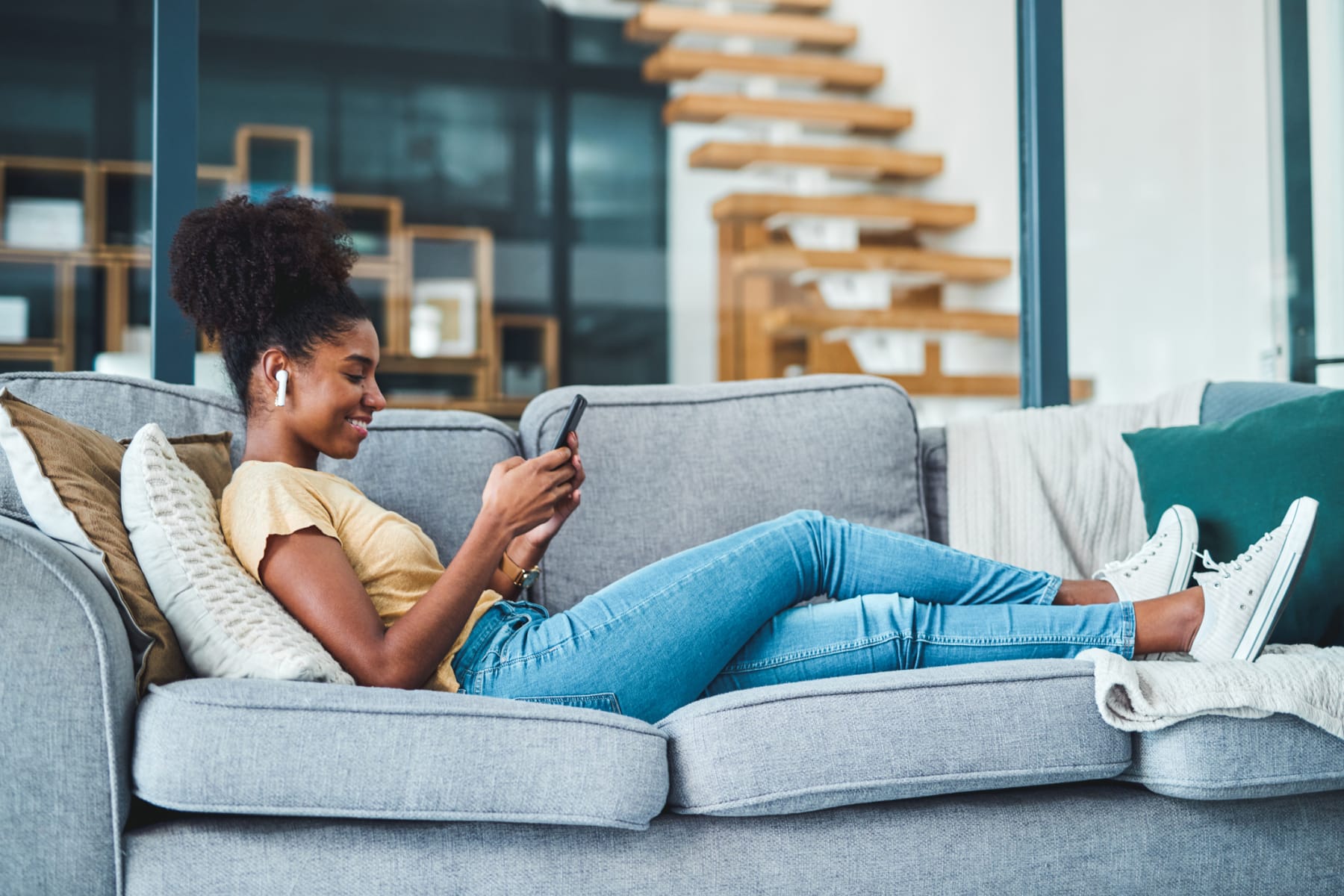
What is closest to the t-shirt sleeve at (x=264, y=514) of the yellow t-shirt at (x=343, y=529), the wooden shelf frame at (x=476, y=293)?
the yellow t-shirt at (x=343, y=529)

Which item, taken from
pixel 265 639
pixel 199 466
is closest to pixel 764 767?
pixel 265 639

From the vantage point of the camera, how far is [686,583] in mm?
1387

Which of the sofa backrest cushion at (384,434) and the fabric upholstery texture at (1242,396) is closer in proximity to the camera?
the sofa backrest cushion at (384,434)

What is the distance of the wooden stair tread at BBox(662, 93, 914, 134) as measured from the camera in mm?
4086

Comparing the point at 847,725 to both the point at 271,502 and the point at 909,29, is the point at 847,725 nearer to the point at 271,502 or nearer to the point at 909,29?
the point at 271,502

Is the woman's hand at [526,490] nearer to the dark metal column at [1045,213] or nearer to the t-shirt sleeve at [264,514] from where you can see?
the t-shirt sleeve at [264,514]

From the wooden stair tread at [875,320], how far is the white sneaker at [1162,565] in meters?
2.29

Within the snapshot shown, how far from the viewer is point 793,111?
4172mm

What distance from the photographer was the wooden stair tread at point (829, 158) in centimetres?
410

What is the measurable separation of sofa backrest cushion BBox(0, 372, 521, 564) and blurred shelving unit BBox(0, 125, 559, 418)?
1.77 meters

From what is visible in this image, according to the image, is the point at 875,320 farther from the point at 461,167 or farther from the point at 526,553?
the point at 526,553

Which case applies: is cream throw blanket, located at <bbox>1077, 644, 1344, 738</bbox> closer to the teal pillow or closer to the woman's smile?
the teal pillow

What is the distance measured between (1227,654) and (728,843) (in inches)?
26.2

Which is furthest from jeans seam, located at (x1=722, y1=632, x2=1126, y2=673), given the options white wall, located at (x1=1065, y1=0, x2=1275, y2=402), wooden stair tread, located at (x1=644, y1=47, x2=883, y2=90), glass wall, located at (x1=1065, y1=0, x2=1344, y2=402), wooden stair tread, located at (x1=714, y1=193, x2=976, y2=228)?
wooden stair tread, located at (x1=644, y1=47, x2=883, y2=90)
